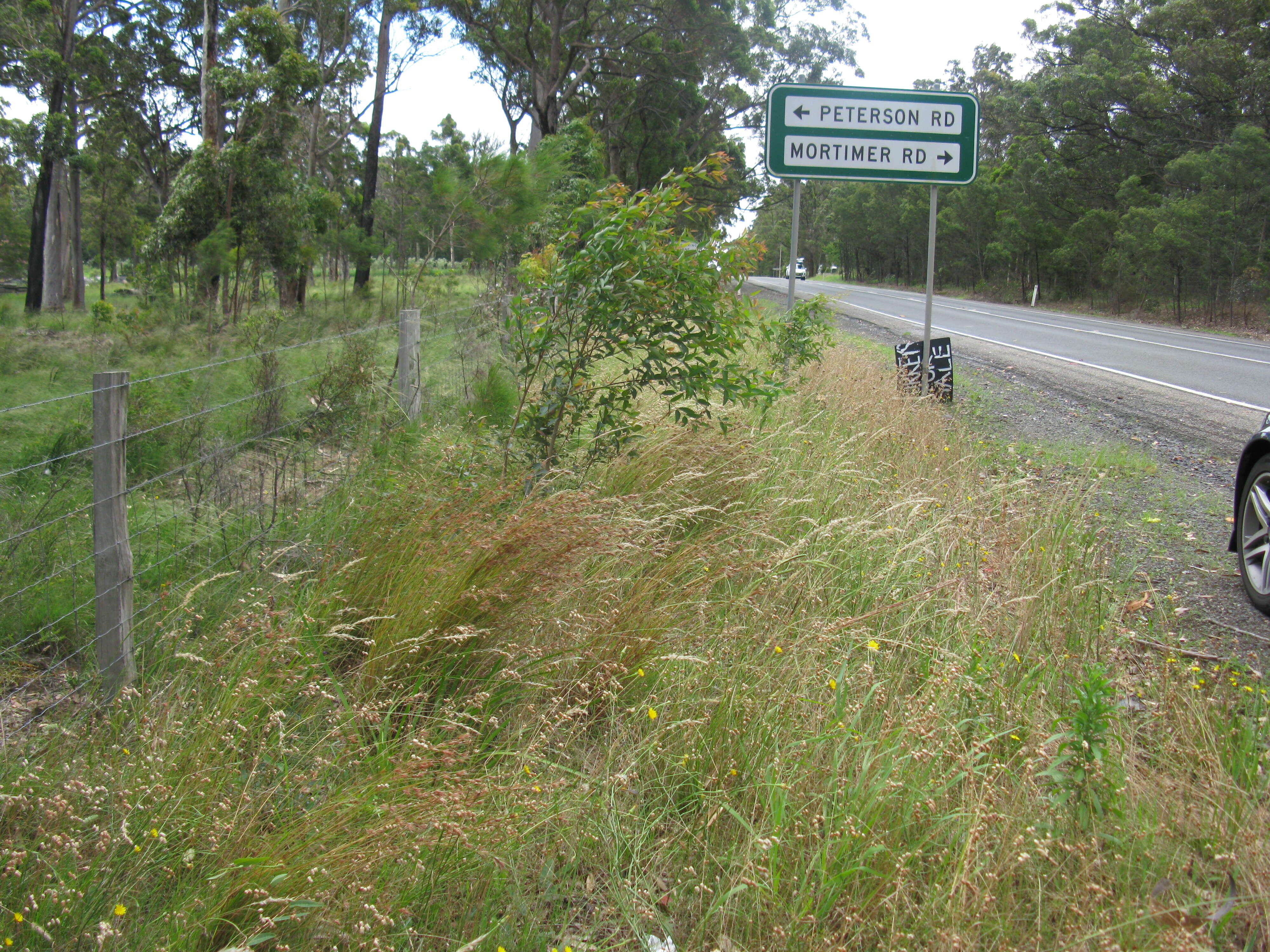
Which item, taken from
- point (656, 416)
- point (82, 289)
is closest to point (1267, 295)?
point (656, 416)

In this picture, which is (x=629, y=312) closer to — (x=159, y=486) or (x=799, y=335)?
(x=159, y=486)

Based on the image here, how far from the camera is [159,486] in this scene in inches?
197

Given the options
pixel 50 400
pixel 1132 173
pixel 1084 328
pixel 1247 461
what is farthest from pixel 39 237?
pixel 1132 173

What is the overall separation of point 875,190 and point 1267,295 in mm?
36957

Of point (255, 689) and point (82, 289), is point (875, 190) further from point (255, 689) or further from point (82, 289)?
point (255, 689)

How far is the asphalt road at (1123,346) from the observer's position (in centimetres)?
1180

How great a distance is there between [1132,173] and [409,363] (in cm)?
3599

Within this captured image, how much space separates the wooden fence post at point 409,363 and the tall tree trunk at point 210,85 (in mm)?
11321

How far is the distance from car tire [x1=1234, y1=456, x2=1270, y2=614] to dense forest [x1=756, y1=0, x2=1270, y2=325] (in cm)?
1964

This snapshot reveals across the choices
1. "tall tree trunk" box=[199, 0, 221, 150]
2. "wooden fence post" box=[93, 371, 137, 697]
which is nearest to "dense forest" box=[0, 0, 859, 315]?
"tall tree trunk" box=[199, 0, 221, 150]

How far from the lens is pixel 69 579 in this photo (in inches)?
145

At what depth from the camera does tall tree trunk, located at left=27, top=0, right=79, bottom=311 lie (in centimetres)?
2125

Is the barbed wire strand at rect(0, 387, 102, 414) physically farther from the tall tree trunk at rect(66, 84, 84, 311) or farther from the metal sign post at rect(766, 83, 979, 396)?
the tall tree trunk at rect(66, 84, 84, 311)

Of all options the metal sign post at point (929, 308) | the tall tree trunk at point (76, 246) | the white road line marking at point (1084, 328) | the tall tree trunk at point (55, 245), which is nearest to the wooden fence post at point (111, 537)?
the metal sign post at point (929, 308)
